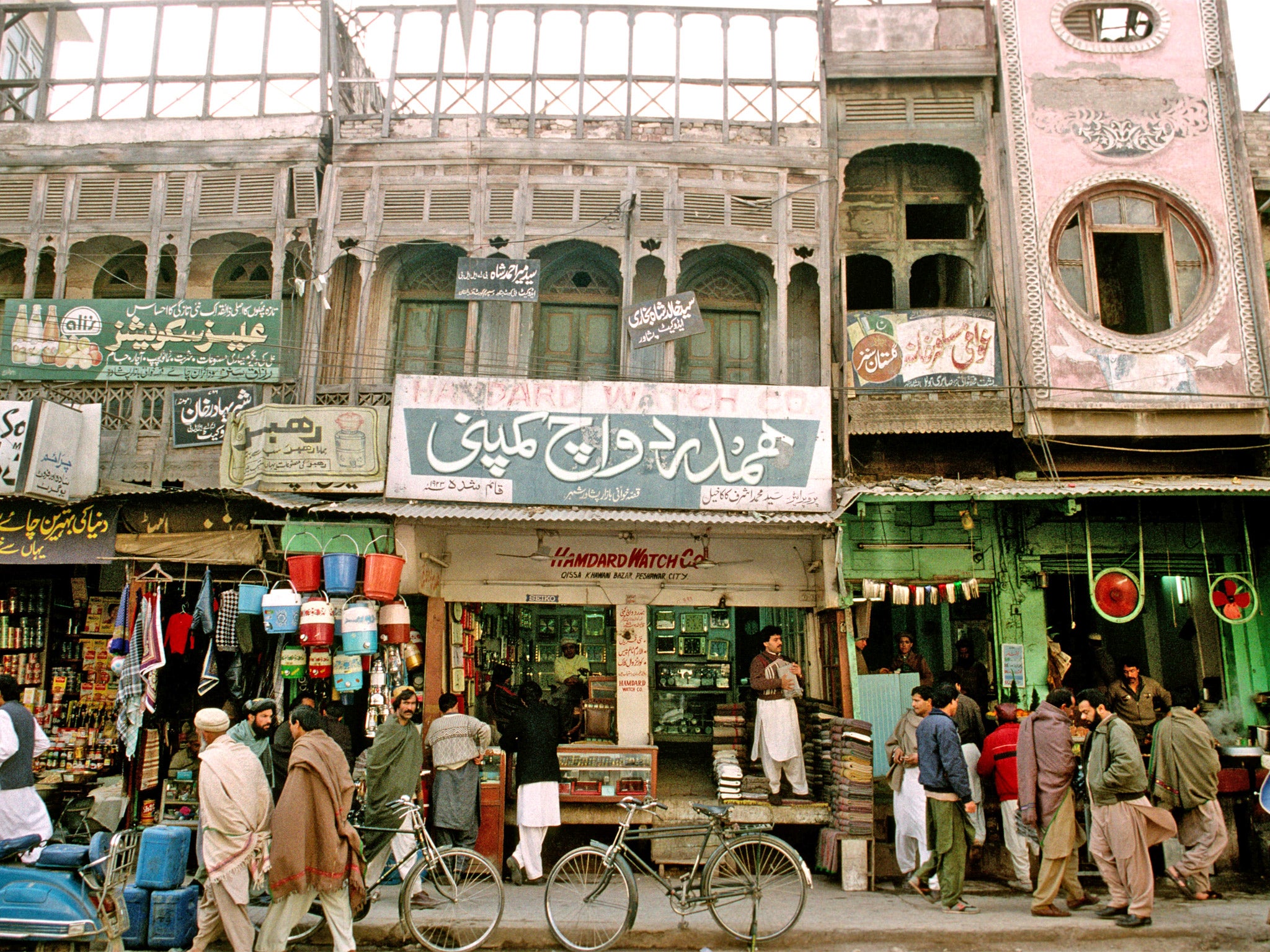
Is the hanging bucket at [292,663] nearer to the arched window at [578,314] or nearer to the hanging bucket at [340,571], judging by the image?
the hanging bucket at [340,571]

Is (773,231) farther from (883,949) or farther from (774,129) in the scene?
(883,949)

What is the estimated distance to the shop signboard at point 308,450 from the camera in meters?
10.3

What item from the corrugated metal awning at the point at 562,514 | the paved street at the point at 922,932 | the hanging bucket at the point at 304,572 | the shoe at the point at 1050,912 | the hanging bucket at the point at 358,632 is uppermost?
the corrugated metal awning at the point at 562,514

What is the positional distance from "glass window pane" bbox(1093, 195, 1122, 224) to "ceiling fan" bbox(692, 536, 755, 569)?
619 centimetres

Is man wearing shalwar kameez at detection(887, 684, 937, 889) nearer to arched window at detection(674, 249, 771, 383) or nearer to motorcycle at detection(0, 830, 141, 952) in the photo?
arched window at detection(674, 249, 771, 383)

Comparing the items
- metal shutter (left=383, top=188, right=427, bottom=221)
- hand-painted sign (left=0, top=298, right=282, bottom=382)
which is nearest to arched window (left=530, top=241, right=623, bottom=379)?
metal shutter (left=383, top=188, right=427, bottom=221)

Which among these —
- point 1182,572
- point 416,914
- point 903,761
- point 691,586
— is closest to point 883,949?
point 903,761

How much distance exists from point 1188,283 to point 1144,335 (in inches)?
30.3

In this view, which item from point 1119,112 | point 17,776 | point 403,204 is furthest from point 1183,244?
point 17,776

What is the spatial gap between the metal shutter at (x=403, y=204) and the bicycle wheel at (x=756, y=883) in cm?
834

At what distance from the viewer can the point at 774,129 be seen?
11883 mm

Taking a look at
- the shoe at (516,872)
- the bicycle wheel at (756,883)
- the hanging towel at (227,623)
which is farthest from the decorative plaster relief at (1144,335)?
the hanging towel at (227,623)

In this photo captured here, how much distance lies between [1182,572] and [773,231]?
21.1 feet

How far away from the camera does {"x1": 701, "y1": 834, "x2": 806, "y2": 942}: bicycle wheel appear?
6773 mm
